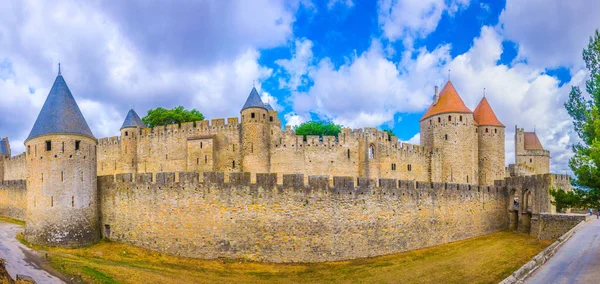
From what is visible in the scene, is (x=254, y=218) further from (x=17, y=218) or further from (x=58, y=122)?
(x=17, y=218)

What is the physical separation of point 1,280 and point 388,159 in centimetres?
3281

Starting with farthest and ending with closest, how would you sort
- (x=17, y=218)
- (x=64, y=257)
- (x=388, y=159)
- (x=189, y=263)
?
(x=388, y=159) → (x=17, y=218) → (x=189, y=263) → (x=64, y=257)

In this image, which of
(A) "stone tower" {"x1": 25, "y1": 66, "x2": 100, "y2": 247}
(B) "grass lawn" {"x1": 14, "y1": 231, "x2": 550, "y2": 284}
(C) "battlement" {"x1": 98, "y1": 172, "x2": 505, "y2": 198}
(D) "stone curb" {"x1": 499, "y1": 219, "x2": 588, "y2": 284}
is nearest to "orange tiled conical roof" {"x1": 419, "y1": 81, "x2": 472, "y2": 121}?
(C) "battlement" {"x1": 98, "y1": 172, "x2": 505, "y2": 198}

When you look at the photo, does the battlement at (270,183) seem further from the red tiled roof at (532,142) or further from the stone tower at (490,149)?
the red tiled roof at (532,142)

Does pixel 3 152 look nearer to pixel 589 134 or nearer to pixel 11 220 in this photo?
pixel 11 220

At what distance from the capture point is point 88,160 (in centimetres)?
2533

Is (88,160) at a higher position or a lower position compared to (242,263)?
higher

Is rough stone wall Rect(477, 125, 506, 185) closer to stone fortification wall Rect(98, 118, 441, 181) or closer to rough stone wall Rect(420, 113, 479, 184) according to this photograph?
rough stone wall Rect(420, 113, 479, 184)

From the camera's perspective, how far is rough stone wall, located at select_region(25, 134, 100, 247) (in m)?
23.9

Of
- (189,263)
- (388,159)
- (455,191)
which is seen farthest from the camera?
(388,159)

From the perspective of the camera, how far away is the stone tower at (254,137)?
37.4 meters

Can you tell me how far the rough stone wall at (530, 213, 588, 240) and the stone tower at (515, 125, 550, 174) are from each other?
32.9 metres

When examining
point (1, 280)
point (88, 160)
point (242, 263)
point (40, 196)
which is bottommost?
point (242, 263)

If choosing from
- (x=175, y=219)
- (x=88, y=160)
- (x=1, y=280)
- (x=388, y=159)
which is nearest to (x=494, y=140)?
(x=388, y=159)
